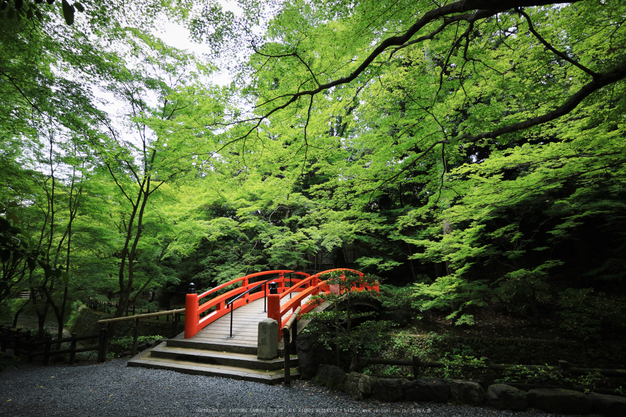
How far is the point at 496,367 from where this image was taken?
192 inches

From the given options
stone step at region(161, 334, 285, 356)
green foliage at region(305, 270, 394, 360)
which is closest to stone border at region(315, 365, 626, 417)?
green foliage at region(305, 270, 394, 360)

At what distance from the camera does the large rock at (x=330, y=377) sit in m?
4.69

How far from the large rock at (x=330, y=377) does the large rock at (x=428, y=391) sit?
1.04 m

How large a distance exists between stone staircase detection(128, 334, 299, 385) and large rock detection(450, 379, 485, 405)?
8.76 ft

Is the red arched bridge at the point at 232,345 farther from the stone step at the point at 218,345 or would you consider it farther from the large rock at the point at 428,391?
the large rock at the point at 428,391

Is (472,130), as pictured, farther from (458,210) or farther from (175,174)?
(175,174)

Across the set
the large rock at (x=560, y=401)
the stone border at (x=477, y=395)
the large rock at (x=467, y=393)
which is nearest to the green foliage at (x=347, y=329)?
the stone border at (x=477, y=395)

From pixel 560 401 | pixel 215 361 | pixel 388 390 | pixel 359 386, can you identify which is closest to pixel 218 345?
pixel 215 361

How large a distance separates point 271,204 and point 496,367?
9.11 metres

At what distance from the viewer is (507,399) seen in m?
4.07

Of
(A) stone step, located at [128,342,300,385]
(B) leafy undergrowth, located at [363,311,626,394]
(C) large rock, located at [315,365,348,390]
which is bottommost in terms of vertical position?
(B) leafy undergrowth, located at [363,311,626,394]

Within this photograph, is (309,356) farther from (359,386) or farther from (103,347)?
(103,347)

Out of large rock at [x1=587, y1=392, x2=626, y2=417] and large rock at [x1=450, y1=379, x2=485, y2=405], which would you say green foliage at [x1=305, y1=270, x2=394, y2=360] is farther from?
large rock at [x1=587, y1=392, x2=626, y2=417]

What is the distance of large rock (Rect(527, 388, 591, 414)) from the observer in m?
3.84
